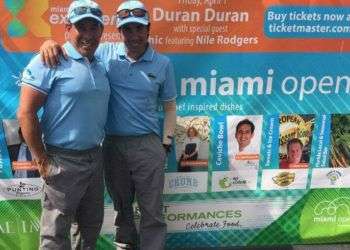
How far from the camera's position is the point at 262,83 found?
315 centimetres

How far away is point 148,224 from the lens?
9.77 feet

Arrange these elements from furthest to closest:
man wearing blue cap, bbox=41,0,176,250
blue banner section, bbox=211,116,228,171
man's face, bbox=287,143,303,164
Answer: man's face, bbox=287,143,303,164
blue banner section, bbox=211,116,228,171
man wearing blue cap, bbox=41,0,176,250

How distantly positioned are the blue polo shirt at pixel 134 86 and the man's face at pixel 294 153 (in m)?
1.06

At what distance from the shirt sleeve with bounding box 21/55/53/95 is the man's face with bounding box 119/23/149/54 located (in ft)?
1.69

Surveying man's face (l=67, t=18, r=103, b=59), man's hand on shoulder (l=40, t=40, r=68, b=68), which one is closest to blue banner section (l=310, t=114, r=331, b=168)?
man's face (l=67, t=18, r=103, b=59)

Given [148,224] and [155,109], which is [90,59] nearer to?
[155,109]

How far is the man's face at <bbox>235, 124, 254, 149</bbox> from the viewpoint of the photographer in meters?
3.23

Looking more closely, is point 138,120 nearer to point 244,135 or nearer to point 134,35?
point 134,35

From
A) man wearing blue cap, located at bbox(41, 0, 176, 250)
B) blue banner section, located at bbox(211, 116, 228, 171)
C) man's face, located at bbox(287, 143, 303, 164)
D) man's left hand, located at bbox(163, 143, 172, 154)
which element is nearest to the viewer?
man wearing blue cap, located at bbox(41, 0, 176, 250)

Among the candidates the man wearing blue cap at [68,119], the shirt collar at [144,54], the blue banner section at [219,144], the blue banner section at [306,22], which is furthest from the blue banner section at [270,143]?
the man wearing blue cap at [68,119]

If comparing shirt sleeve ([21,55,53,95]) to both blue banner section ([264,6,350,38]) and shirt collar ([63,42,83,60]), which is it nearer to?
shirt collar ([63,42,83,60])

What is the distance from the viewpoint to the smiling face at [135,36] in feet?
8.41

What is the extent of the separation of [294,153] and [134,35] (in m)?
1.50

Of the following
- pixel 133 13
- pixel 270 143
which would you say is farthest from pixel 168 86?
→ pixel 270 143
